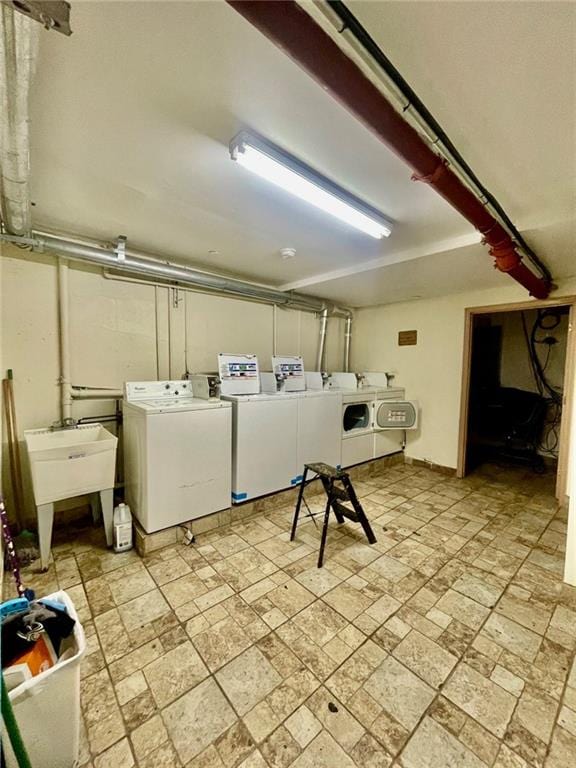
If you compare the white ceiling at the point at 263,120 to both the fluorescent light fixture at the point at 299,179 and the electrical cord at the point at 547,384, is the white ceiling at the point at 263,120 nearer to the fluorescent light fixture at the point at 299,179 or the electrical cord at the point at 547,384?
the fluorescent light fixture at the point at 299,179

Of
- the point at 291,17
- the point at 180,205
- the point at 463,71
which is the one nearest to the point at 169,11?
the point at 291,17

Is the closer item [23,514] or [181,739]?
[181,739]

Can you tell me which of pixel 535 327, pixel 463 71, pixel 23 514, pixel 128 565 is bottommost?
pixel 128 565

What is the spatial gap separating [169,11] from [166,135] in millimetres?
540

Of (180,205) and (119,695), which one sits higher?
(180,205)

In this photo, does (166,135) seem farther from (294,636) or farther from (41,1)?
(294,636)

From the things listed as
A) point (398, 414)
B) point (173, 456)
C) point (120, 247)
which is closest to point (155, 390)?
point (173, 456)

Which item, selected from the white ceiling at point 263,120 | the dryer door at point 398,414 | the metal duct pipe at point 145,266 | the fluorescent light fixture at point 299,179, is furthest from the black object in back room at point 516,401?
the fluorescent light fixture at point 299,179

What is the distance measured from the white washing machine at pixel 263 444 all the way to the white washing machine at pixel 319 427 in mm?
95

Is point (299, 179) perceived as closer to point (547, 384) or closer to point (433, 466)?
point (433, 466)

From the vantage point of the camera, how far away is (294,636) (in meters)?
1.62

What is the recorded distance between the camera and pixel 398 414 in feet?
13.8

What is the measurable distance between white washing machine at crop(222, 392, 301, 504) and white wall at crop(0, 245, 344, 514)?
982 millimetres

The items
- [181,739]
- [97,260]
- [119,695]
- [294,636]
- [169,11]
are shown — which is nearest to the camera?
[169,11]
